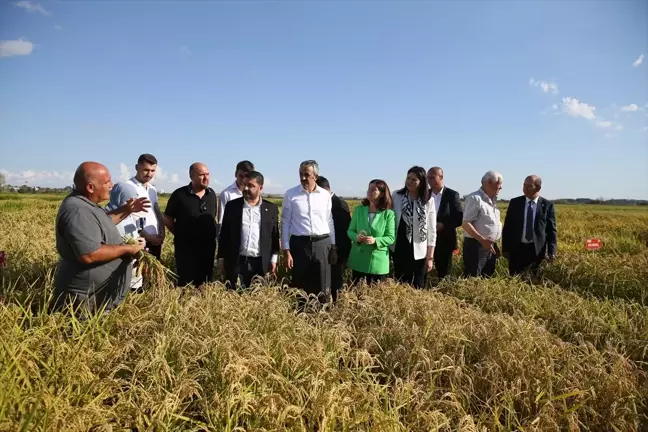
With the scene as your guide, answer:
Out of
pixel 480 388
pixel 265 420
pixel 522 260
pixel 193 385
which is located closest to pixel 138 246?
pixel 193 385

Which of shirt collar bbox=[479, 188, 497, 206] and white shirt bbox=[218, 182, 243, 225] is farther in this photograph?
shirt collar bbox=[479, 188, 497, 206]

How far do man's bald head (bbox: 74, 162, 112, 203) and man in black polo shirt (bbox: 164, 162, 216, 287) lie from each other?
190 cm

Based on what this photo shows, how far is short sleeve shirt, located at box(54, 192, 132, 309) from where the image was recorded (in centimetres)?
297

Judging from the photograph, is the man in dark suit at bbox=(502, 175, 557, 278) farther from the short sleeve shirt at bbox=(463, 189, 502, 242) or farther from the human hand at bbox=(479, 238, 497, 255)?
the human hand at bbox=(479, 238, 497, 255)

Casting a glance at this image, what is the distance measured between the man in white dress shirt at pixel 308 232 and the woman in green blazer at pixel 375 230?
1.40 feet

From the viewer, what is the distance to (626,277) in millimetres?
6152

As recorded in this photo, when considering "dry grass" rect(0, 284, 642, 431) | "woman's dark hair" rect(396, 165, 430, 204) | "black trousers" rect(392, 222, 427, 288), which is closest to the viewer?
"dry grass" rect(0, 284, 642, 431)

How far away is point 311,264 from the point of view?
494cm

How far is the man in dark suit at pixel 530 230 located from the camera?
6.16 m

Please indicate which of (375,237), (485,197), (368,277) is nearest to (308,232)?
(375,237)

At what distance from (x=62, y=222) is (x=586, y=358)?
4.16 m

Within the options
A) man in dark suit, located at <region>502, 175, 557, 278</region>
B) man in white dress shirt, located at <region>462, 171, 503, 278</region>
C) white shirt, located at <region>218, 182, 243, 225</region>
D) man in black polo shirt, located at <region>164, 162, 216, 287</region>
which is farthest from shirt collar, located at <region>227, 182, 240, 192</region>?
man in dark suit, located at <region>502, 175, 557, 278</region>

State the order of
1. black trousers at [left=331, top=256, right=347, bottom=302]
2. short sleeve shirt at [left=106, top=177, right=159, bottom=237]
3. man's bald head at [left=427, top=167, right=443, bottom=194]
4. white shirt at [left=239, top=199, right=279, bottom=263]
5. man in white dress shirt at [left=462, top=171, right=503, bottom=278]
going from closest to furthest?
1. short sleeve shirt at [left=106, top=177, right=159, bottom=237]
2. white shirt at [left=239, top=199, right=279, bottom=263]
3. black trousers at [left=331, top=256, right=347, bottom=302]
4. man in white dress shirt at [left=462, top=171, right=503, bottom=278]
5. man's bald head at [left=427, top=167, right=443, bottom=194]

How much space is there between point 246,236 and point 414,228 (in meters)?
2.26
